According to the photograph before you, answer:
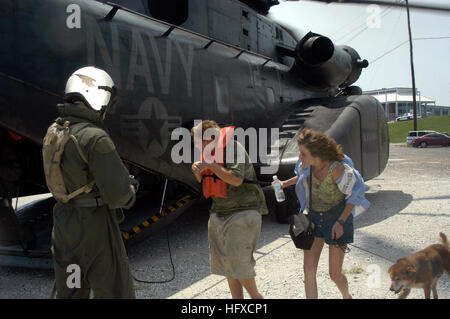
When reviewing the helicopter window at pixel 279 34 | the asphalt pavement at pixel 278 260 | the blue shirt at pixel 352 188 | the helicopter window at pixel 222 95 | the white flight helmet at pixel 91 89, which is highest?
the helicopter window at pixel 279 34

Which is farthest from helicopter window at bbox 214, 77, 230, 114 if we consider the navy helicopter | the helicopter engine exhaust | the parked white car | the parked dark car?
the parked white car

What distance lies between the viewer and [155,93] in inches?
186

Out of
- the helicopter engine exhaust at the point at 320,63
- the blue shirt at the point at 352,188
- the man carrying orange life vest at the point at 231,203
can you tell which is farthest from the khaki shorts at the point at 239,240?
the helicopter engine exhaust at the point at 320,63

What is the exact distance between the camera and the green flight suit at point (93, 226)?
2.32m

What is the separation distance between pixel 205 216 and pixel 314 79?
361 centimetres

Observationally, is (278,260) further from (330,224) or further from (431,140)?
(431,140)

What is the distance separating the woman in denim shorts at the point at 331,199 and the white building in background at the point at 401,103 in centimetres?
8318

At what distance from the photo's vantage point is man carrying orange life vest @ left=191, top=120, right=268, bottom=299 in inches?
113

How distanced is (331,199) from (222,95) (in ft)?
10.5

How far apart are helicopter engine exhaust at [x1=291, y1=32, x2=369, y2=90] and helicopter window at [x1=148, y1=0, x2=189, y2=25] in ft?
8.92

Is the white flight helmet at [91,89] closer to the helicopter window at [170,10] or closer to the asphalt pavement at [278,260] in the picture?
the asphalt pavement at [278,260]
